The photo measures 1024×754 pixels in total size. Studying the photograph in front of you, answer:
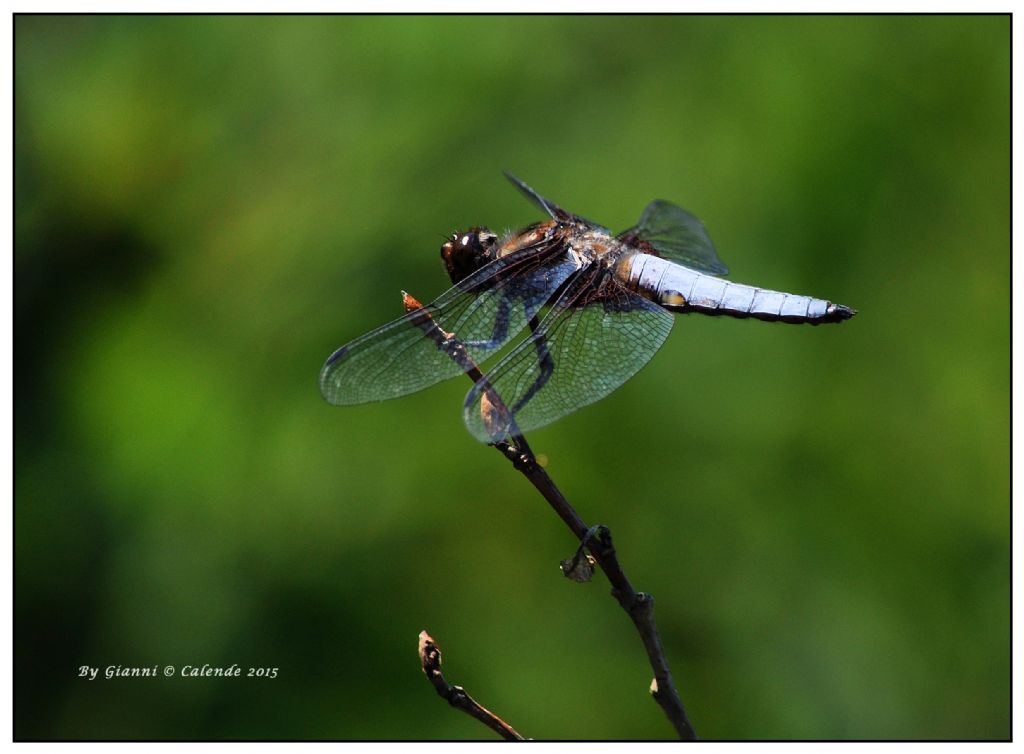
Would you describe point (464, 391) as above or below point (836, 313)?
below

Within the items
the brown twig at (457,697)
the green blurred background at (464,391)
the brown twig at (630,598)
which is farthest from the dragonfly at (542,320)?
the green blurred background at (464,391)

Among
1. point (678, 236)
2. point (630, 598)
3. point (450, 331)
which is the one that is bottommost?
point (630, 598)

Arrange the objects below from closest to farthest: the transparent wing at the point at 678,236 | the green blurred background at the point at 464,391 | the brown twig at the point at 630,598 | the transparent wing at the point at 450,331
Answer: the brown twig at the point at 630,598
the transparent wing at the point at 450,331
the transparent wing at the point at 678,236
the green blurred background at the point at 464,391

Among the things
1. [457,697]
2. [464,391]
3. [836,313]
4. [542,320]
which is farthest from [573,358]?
[464,391]

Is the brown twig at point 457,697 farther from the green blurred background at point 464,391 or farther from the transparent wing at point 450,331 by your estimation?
the green blurred background at point 464,391

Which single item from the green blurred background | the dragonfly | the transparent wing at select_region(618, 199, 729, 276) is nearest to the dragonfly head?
the dragonfly

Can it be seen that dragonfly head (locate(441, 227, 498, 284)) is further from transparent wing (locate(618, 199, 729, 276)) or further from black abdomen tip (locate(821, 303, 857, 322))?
black abdomen tip (locate(821, 303, 857, 322))

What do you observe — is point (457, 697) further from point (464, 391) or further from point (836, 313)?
point (464, 391)
